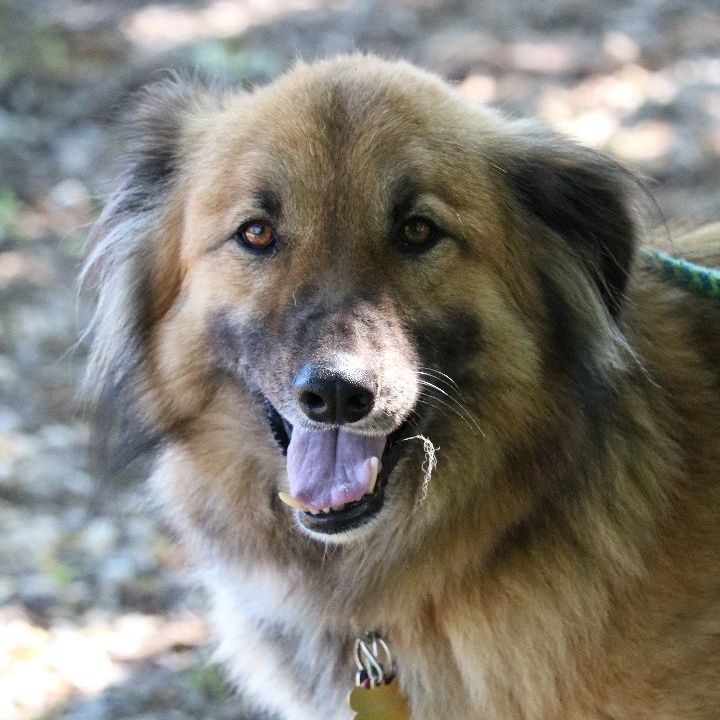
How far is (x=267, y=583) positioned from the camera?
104 inches

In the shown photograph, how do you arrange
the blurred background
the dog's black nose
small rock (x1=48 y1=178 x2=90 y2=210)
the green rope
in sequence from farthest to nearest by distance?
small rock (x1=48 y1=178 x2=90 y2=210), the blurred background, the green rope, the dog's black nose

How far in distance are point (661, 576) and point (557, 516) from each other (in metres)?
0.28

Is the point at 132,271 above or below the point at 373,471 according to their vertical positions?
above

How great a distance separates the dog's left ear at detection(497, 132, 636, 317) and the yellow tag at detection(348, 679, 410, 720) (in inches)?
40.4

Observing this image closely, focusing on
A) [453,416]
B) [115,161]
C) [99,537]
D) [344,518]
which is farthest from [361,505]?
[99,537]

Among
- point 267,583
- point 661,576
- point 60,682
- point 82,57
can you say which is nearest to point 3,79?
point 82,57

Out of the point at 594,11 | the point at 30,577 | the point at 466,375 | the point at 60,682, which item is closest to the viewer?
the point at 466,375

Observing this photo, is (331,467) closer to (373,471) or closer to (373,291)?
(373,471)

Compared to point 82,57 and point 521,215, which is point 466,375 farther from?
point 82,57

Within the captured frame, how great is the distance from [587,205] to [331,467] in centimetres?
86

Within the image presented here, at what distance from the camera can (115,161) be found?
9.82ft

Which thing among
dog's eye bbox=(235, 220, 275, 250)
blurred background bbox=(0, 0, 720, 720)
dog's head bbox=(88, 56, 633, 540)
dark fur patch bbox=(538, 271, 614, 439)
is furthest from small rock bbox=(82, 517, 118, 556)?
dark fur patch bbox=(538, 271, 614, 439)

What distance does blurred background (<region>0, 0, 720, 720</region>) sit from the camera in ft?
11.1

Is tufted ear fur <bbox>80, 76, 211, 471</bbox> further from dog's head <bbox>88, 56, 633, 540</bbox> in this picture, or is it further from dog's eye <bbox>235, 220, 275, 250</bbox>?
dog's eye <bbox>235, 220, 275, 250</bbox>
